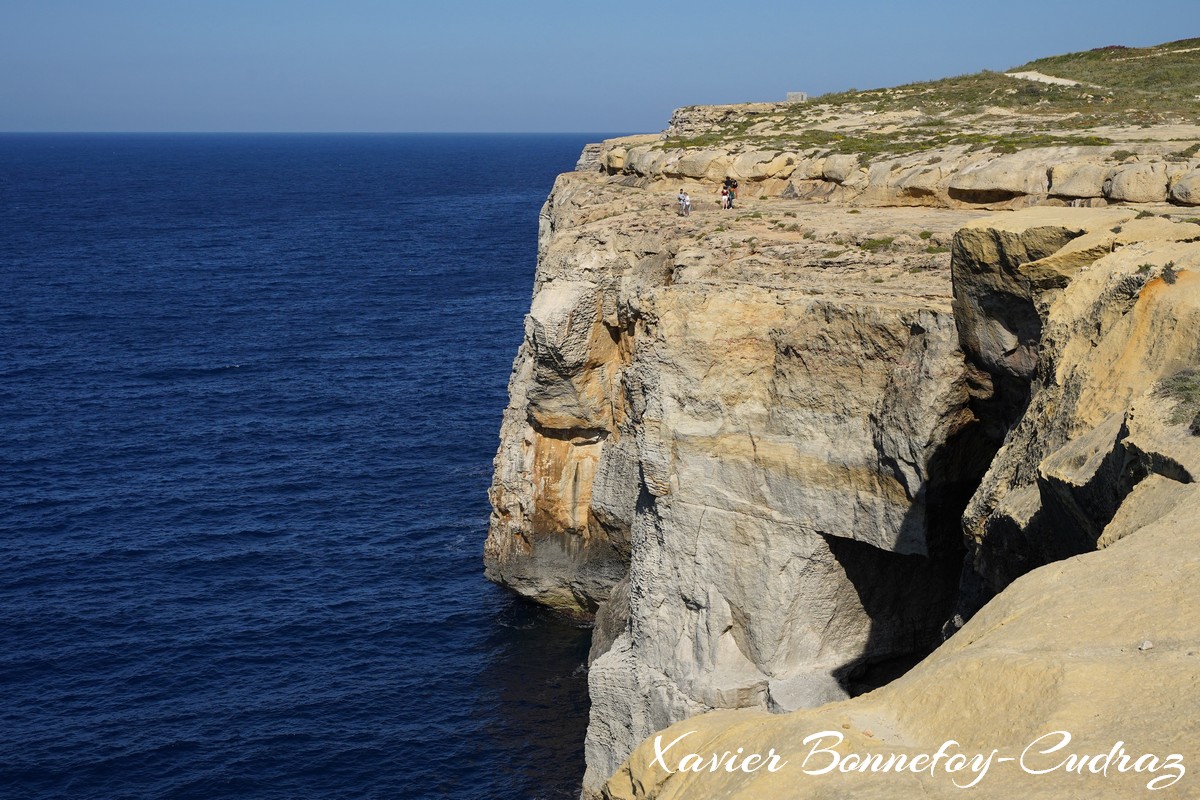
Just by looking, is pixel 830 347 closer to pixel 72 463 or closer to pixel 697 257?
pixel 697 257

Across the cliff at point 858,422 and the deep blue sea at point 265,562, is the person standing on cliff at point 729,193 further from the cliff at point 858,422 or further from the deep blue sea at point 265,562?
the deep blue sea at point 265,562

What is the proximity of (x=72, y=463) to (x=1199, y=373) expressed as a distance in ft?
187

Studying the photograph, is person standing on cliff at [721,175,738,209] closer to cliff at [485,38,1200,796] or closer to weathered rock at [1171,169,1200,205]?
cliff at [485,38,1200,796]

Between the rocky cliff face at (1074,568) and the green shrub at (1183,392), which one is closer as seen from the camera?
the rocky cliff face at (1074,568)

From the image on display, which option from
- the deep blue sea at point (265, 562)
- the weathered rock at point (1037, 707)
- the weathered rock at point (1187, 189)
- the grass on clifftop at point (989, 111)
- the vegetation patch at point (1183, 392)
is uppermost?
the grass on clifftop at point (989, 111)

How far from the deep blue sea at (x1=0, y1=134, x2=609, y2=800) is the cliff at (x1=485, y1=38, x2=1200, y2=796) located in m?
4.21

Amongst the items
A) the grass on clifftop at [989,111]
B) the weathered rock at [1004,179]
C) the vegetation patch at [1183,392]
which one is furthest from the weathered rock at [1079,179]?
the vegetation patch at [1183,392]

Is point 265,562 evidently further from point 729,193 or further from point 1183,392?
point 1183,392

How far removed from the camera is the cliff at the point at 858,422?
566 inches

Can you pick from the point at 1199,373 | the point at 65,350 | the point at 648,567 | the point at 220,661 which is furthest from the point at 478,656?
the point at 65,350

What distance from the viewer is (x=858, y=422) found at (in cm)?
2975

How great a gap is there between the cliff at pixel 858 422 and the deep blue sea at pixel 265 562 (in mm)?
4209

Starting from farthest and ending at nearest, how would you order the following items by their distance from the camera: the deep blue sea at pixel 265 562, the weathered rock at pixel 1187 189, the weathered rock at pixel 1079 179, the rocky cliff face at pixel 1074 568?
the deep blue sea at pixel 265 562, the weathered rock at pixel 1079 179, the weathered rock at pixel 1187 189, the rocky cliff face at pixel 1074 568

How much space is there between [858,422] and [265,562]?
30156 millimetres
